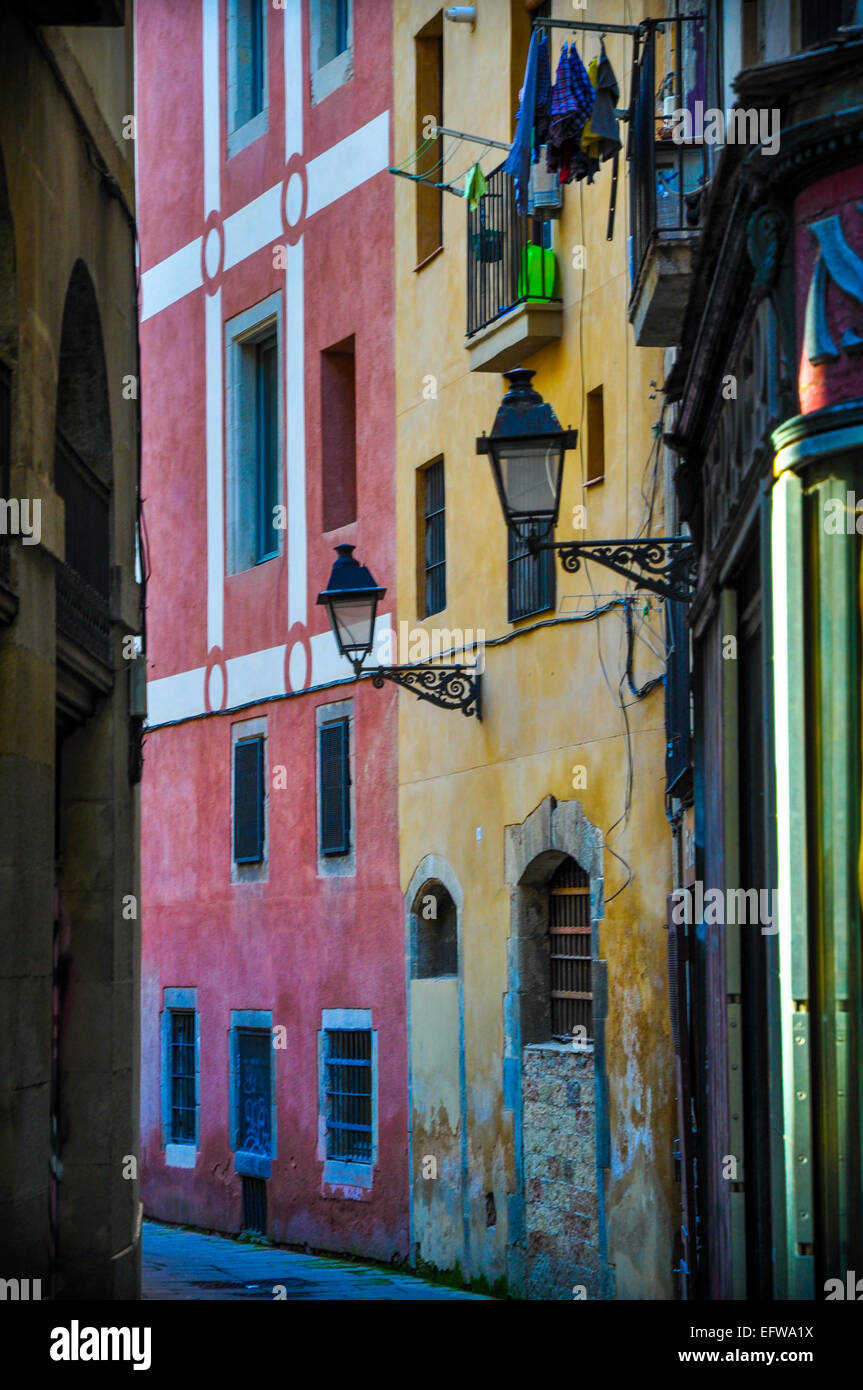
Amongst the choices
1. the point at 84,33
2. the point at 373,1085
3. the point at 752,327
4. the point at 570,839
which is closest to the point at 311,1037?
the point at 373,1085

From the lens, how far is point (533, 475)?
11.5 meters

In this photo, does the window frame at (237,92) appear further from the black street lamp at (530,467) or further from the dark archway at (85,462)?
the black street lamp at (530,467)

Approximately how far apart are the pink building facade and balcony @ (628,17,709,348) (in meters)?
8.05

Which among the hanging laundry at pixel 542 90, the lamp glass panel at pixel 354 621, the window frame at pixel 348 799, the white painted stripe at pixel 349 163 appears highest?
the white painted stripe at pixel 349 163

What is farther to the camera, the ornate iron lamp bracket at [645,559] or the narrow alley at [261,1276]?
the narrow alley at [261,1276]

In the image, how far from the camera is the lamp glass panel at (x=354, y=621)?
15.6 m

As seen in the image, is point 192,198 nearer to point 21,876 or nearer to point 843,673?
point 21,876

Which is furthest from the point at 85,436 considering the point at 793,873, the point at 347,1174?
the point at 347,1174

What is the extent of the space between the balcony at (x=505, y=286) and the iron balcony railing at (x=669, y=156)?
462 centimetres

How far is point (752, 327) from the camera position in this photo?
800 cm

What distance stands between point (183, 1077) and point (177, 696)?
3.90 metres

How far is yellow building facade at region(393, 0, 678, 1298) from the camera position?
1451 centimetres

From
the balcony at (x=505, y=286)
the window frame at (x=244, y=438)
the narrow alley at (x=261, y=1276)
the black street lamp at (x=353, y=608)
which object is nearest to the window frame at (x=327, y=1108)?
the narrow alley at (x=261, y=1276)

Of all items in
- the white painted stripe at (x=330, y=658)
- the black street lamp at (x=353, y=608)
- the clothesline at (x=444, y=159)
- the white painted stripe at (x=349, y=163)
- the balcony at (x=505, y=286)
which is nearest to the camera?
the black street lamp at (x=353, y=608)
